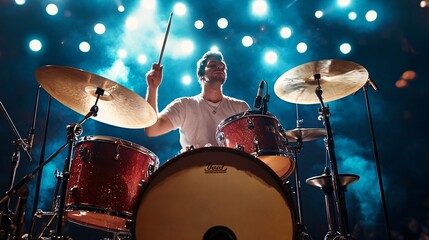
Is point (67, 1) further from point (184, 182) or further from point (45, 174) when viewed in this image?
point (184, 182)

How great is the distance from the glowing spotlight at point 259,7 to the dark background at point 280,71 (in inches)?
3.5

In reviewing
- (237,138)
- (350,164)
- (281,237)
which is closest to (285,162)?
(237,138)

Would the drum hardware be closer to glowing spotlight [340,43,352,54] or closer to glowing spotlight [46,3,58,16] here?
glowing spotlight [340,43,352,54]

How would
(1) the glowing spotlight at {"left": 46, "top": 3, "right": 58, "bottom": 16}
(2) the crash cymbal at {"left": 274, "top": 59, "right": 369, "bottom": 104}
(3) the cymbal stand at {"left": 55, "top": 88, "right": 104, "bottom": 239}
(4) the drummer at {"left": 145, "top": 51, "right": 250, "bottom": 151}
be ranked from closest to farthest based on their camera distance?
(3) the cymbal stand at {"left": 55, "top": 88, "right": 104, "bottom": 239} < (2) the crash cymbal at {"left": 274, "top": 59, "right": 369, "bottom": 104} < (4) the drummer at {"left": 145, "top": 51, "right": 250, "bottom": 151} < (1) the glowing spotlight at {"left": 46, "top": 3, "right": 58, "bottom": 16}

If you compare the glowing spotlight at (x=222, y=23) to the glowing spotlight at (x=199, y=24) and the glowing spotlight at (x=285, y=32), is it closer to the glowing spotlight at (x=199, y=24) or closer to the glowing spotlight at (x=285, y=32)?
the glowing spotlight at (x=199, y=24)

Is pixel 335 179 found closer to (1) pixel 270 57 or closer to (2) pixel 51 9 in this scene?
(1) pixel 270 57

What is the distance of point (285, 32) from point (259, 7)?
0.62 m

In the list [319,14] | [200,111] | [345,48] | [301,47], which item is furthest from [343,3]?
[200,111]

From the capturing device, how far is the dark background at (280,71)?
16.3 ft

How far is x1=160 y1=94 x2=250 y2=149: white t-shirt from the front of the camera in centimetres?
348

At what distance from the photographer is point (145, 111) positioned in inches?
115

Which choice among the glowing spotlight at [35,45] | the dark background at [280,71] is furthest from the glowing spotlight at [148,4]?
the glowing spotlight at [35,45]

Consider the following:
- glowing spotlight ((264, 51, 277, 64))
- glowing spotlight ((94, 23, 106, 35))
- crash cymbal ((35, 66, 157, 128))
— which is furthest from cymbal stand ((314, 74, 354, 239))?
glowing spotlight ((94, 23, 106, 35))

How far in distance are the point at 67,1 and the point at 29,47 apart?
93 centimetres
